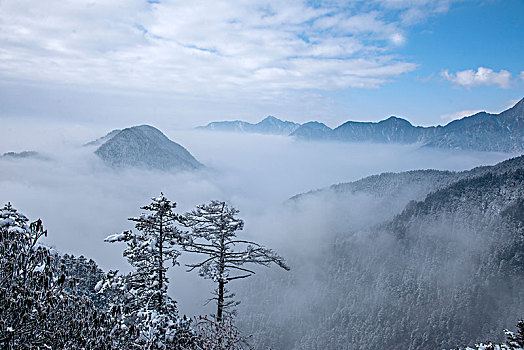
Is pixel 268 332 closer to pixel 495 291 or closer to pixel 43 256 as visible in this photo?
pixel 495 291

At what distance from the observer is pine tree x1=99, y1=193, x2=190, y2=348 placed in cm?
1120

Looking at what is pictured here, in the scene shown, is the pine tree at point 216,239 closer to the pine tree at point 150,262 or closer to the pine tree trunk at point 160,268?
the pine tree at point 150,262

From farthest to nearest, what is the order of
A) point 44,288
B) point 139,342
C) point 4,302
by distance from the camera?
point 139,342
point 44,288
point 4,302

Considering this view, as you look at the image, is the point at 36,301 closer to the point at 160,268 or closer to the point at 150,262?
the point at 160,268

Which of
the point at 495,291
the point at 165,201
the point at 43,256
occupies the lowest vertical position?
the point at 495,291

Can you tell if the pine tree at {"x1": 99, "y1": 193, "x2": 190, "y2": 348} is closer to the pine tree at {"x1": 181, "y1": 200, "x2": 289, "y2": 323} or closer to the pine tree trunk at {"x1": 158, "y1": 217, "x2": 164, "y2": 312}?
the pine tree trunk at {"x1": 158, "y1": 217, "x2": 164, "y2": 312}

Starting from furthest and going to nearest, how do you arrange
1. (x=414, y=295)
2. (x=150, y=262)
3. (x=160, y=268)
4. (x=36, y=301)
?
(x=414, y=295) < (x=150, y=262) < (x=160, y=268) < (x=36, y=301)

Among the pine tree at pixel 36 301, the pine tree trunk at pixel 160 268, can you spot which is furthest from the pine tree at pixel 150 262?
the pine tree at pixel 36 301

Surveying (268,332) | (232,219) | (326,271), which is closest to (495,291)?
(326,271)

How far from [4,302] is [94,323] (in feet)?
7.02

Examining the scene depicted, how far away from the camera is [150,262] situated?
12.0 metres

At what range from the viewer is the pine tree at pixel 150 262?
11195 mm

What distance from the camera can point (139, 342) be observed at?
9727 millimetres

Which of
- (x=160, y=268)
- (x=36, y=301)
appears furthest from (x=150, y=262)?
(x=36, y=301)
